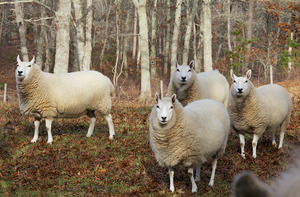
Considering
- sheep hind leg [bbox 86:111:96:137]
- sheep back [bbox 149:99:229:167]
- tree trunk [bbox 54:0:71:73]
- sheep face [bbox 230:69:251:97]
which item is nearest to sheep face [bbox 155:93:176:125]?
sheep back [bbox 149:99:229:167]

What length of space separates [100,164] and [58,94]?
253cm

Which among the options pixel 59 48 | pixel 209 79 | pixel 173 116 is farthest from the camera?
pixel 59 48

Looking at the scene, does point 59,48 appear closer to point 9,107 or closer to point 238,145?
point 9,107

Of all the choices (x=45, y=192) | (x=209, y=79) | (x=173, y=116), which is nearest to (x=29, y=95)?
(x=45, y=192)

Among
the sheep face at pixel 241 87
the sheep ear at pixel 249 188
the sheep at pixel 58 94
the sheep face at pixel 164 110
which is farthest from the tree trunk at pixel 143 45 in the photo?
the sheep ear at pixel 249 188

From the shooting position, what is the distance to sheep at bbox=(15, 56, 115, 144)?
8711 millimetres

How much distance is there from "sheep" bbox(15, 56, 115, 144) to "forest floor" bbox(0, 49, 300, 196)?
64 cm

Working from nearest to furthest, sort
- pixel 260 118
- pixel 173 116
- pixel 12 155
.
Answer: pixel 173 116 → pixel 12 155 → pixel 260 118

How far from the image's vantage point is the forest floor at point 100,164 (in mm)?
6355

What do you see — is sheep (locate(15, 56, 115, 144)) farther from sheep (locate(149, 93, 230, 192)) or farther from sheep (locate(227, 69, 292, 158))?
sheep (locate(149, 93, 230, 192))

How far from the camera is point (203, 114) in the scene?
21.4ft

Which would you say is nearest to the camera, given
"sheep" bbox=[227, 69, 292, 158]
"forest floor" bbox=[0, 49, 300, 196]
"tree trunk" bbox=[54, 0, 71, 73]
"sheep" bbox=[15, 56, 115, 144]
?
"forest floor" bbox=[0, 49, 300, 196]

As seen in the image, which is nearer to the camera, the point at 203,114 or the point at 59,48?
the point at 203,114

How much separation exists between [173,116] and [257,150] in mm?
4078
